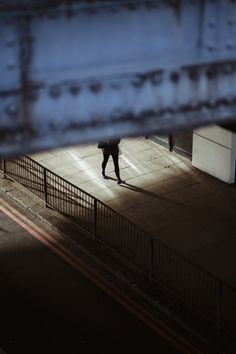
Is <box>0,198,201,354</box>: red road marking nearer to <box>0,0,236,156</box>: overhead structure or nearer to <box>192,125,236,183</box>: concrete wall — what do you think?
<box>192,125,236,183</box>: concrete wall

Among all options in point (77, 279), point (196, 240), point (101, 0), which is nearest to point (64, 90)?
point (101, 0)

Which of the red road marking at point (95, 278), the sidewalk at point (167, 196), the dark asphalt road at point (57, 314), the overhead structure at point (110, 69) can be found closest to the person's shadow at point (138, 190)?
the sidewalk at point (167, 196)

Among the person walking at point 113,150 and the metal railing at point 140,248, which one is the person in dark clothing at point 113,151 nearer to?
the person walking at point 113,150

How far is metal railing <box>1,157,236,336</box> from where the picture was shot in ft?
34.7

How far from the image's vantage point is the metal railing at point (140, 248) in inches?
417

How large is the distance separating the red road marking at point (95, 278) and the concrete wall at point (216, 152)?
436cm

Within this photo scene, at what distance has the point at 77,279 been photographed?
38.7 ft

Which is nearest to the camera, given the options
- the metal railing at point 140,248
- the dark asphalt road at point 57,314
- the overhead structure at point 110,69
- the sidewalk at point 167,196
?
the overhead structure at point 110,69

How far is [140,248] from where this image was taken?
493 inches

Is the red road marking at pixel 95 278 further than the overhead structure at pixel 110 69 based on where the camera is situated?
Yes

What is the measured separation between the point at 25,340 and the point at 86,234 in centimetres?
334

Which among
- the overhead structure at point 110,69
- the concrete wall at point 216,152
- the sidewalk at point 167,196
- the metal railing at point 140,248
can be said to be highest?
the overhead structure at point 110,69

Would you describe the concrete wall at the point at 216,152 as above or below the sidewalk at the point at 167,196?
above

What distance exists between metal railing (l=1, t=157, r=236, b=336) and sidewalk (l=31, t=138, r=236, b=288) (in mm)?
467
